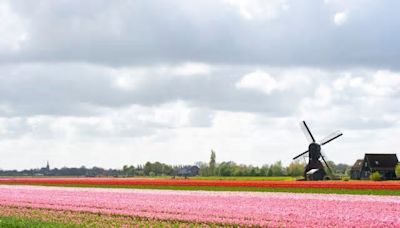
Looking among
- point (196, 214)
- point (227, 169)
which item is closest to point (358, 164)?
point (227, 169)

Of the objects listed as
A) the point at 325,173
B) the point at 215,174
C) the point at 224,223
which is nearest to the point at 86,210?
the point at 224,223

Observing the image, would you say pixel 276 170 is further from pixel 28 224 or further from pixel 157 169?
pixel 28 224

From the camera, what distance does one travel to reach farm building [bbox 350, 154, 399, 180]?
101312mm

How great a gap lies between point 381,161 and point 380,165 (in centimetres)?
90

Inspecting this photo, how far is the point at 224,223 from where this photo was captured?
2523 cm

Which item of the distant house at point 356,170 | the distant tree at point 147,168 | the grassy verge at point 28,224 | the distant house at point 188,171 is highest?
the distant tree at point 147,168

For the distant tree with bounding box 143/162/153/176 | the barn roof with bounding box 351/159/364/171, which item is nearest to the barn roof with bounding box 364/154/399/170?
the barn roof with bounding box 351/159/364/171

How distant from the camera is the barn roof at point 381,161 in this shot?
102m

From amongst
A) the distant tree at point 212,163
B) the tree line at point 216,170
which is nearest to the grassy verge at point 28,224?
the tree line at point 216,170

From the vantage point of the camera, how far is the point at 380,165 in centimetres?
10281

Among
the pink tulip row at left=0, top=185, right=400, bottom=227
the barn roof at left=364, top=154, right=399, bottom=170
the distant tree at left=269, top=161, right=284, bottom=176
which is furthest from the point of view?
the distant tree at left=269, top=161, right=284, bottom=176

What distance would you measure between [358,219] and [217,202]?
1220 centimetres

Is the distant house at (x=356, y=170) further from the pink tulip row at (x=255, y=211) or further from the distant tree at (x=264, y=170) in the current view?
the pink tulip row at (x=255, y=211)

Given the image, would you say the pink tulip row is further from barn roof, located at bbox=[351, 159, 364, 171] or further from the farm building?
barn roof, located at bbox=[351, 159, 364, 171]
